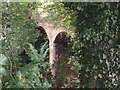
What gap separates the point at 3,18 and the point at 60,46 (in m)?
3.76

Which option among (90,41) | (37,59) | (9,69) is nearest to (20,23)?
(90,41)

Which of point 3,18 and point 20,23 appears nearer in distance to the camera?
point 3,18

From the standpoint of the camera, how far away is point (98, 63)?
2604mm

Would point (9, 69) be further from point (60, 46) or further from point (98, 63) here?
point (60, 46)

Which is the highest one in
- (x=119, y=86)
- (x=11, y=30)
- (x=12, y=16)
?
(x=12, y=16)

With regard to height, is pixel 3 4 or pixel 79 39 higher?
pixel 3 4

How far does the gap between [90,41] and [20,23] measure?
1486 mm

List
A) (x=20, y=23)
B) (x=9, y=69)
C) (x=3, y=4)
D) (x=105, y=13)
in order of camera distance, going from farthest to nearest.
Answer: (x=20, y=23) → (x=3, y=4) → (x=105, y=13) → (x=9, y=69)

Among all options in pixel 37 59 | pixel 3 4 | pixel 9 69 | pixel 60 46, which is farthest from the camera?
pixel 60 46

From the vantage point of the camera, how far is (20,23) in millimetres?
3613

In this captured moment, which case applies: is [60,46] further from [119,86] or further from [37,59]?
[37,59]

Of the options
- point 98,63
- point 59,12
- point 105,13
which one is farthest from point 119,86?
point 59,12

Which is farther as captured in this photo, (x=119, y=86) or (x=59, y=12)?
(x=59, y=12)

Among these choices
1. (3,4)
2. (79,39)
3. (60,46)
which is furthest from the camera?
(60,46)
